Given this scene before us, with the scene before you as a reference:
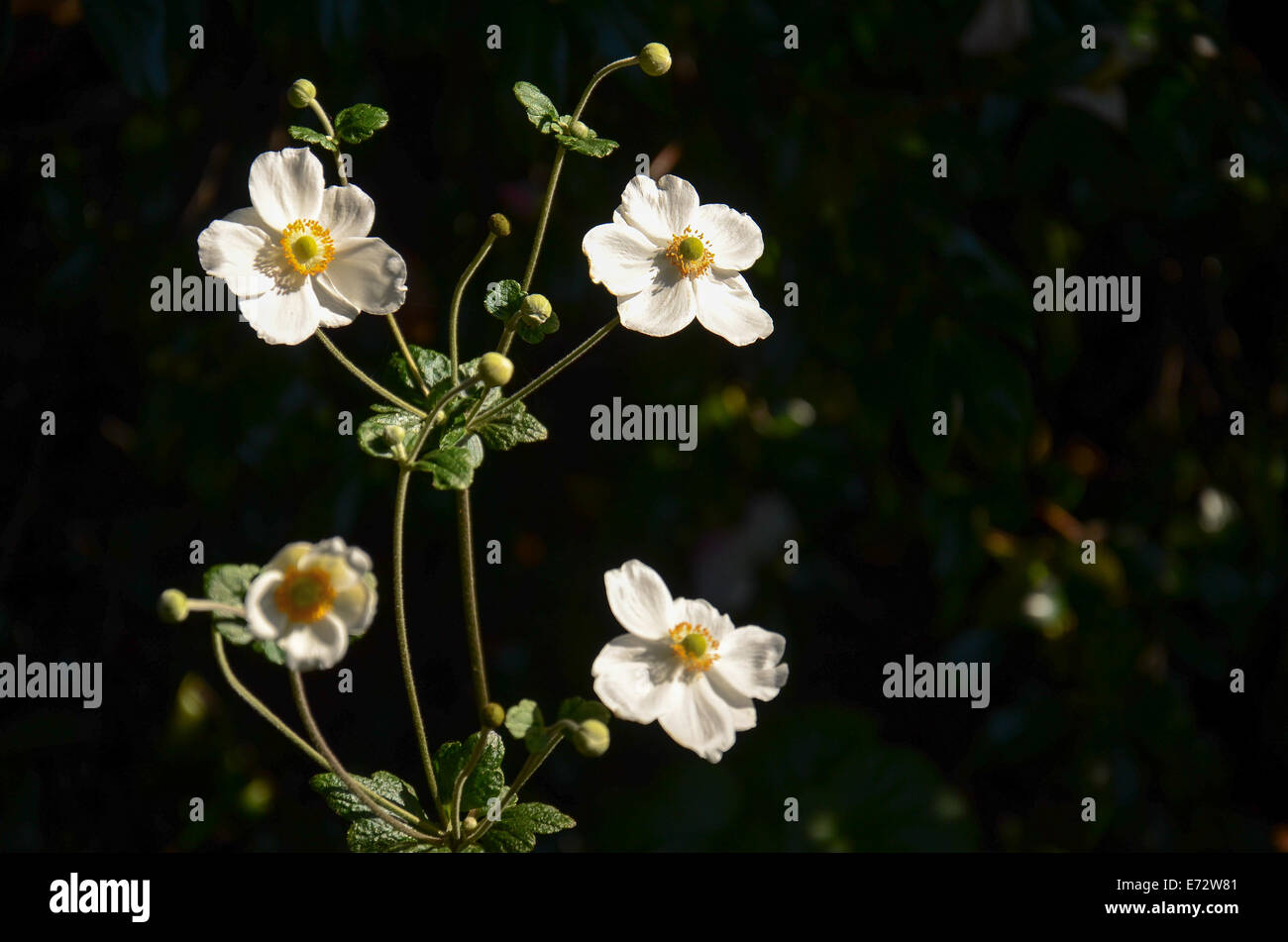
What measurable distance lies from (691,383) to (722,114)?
0.24 m

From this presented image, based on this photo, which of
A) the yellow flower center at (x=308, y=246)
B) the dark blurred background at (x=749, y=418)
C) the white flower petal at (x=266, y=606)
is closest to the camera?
the white flower petal at (x=266, y=606)

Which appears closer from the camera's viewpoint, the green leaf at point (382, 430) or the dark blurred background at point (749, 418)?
the green leaf at point (382, 430)

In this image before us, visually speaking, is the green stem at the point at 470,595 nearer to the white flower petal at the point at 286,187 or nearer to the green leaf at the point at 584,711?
the green leaf at the point at 584,711

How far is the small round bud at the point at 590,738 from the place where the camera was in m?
0.47

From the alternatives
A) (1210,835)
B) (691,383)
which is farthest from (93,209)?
(1210,835)

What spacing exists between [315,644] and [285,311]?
7.0 inches

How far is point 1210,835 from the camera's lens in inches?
44.6

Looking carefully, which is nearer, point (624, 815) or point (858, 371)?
point (858, 371)

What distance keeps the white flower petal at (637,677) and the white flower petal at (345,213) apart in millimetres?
239

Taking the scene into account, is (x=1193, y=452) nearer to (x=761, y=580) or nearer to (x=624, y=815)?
(x=761, y=580)

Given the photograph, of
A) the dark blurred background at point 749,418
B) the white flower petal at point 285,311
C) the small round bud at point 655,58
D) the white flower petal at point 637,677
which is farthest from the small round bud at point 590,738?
the dark blurred background at point 749,418

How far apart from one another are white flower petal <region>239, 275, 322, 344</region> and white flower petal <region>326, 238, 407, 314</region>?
0.05 ft

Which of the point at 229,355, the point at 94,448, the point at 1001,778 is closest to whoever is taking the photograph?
the point at 229,355

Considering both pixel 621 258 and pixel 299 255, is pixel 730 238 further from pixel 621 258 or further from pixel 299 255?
pixel 299 255
